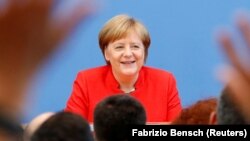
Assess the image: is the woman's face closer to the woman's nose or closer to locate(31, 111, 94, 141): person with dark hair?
the woman's nose

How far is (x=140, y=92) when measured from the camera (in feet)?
6.48

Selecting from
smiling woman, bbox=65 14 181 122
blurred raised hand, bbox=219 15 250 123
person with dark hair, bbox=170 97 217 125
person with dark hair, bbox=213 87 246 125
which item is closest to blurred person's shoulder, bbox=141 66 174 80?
smiling woman, bbox=65 14 181 122

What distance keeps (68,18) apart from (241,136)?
1.35 ft

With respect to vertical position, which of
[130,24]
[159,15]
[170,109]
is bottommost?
[170,109]

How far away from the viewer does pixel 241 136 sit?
27.2 inches

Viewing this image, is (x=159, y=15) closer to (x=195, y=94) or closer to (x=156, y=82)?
(x=195, y=94)

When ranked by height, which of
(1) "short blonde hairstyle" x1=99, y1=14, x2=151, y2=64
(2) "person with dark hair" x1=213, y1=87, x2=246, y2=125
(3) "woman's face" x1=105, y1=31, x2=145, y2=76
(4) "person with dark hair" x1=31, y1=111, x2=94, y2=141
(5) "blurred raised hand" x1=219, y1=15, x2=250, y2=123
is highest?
(1) "short blonde hairstyle" x1=99, y1=14, x2=151, y2=64

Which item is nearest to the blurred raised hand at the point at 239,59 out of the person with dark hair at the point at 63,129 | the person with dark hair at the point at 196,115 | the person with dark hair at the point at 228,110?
the person with dark hair at the point at 228,110

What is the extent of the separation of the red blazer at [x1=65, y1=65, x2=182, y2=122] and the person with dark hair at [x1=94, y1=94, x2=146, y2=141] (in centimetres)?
110

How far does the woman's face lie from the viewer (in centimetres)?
200

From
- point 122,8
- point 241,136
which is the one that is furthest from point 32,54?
point 122,8

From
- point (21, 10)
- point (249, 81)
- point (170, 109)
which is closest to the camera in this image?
point (21, 10)

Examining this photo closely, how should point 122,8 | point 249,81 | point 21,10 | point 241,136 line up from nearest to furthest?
point 21,10
point 249,81
point 241,136
point 122,8

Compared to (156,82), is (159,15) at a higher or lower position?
higher
